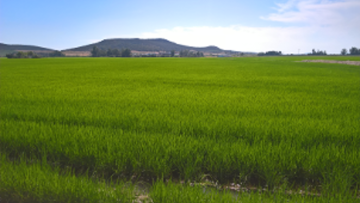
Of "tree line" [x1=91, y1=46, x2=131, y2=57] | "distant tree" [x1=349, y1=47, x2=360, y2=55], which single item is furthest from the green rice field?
"distant tree" [x1=349, y1=47, x2=360, y2=55]

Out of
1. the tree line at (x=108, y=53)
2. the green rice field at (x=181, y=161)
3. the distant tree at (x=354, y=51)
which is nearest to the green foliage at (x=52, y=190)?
the green rice field at (x=181, y=161)

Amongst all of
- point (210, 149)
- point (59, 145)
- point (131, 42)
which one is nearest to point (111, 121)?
point (59, 145)

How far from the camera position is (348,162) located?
10.2 feet

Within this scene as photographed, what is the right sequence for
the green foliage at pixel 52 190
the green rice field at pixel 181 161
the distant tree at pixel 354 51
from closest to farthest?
the green foliage at pixel 52 190, the green rice field at pixel 181 161, the distant tree at pixel 354 51

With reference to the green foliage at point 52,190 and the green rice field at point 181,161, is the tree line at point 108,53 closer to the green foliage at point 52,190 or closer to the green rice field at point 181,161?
the green rice field at point 181,161

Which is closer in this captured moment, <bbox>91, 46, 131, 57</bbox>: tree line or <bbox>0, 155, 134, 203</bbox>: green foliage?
<bbox>0, 155, 134, 203</bbox>: green foliage

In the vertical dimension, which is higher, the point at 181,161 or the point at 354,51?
the point at 354,51

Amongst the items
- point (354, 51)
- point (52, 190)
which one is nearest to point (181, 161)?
point (52, 190)

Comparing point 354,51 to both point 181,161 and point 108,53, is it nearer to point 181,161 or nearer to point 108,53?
point 108,53

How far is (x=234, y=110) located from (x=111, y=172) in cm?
372

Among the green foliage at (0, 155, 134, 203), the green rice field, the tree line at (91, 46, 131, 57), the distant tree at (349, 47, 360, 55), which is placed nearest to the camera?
the green foliage at (0, 155, 134, 203)

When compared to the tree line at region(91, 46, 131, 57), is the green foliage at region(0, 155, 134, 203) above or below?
below

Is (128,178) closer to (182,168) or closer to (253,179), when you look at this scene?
(182,168)

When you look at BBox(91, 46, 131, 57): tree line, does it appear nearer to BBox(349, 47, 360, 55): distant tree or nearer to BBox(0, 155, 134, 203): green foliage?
BBox(349, 47, 360, 55): distant tree
